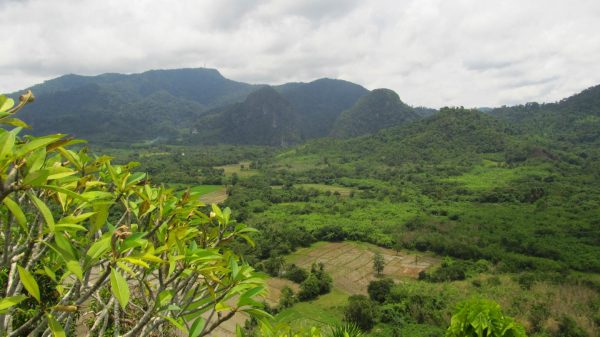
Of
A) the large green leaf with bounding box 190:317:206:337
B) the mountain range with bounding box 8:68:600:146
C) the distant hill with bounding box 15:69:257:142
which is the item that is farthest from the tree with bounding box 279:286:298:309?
the distant hill with bounding box 15:69:257:142

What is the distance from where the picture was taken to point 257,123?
519 feet

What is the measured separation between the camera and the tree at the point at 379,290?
22142 millimetres

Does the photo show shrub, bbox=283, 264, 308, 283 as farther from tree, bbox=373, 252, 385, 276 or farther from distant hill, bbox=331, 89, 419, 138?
distant hill, bbox=331, 89, 419, 138

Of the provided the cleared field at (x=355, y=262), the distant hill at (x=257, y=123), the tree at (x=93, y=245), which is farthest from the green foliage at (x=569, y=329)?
the distant hill at (x=257, y=123)

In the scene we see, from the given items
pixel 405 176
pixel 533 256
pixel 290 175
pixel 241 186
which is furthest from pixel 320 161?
pixel 533 256

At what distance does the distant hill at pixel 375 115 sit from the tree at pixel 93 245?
140 m

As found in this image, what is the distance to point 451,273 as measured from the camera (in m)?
24.7

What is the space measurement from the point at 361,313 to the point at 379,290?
324 cm

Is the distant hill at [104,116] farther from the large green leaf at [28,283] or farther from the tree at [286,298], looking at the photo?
the large green leaf at [28,283]

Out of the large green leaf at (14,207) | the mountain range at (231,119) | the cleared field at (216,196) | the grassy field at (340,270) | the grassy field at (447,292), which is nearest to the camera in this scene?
the large green leaf at (14,207)

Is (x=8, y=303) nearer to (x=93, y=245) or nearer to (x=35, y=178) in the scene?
(x=93, y=245)

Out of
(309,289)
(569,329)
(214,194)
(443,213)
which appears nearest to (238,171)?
(214,194)

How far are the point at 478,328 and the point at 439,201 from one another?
43.2 metres

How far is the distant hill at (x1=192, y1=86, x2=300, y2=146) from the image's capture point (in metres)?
152
